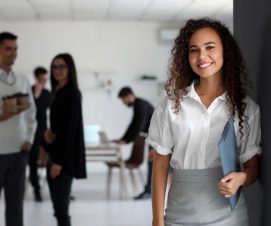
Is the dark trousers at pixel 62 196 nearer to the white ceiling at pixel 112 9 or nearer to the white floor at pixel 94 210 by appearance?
the white floor at pixel 94 210

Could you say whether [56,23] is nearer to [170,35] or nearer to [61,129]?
[170,35]

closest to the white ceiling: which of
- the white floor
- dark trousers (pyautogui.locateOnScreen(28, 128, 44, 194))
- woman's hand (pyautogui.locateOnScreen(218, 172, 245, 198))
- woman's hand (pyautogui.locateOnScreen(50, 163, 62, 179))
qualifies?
dark trousers (pyautogui.locateOnScreen(28, 128, 44, 194))

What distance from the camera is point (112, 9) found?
797cm

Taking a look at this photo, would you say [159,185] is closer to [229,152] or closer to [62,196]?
[229,152]

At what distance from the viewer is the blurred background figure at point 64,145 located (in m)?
3.35

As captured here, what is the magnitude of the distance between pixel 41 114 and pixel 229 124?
17.0ft

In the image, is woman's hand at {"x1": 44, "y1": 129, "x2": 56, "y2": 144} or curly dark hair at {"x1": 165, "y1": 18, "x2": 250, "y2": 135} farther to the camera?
woman's hand at {"x1": 44, "y1": 129, "x2": 56, "y2": 144}

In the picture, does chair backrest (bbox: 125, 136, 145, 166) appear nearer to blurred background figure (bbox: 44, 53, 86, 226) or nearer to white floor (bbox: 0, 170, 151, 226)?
white floor (bbox: 0, 170, 151, 226)

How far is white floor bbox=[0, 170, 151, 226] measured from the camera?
4961 mm

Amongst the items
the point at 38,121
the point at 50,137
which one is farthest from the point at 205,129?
the point at 38,121

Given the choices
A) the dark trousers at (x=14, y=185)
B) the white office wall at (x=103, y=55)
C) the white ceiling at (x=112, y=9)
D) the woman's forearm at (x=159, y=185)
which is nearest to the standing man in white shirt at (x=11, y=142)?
the dark trousers at (x=14, y=185)

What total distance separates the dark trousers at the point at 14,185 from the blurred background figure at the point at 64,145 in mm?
232

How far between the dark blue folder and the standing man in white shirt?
2.20 metres

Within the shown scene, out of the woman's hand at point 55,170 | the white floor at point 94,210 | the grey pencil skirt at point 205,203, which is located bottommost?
the white floor at point 94,210
